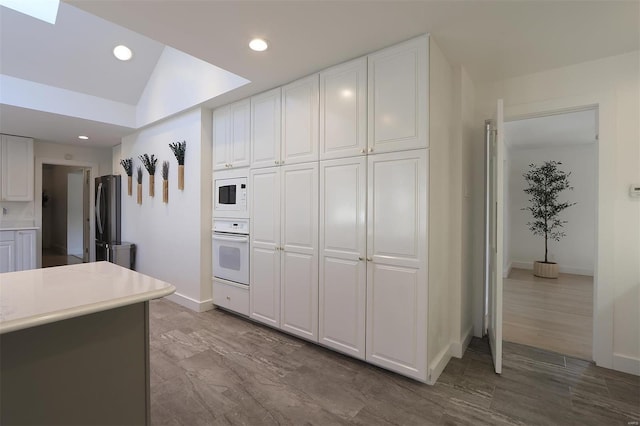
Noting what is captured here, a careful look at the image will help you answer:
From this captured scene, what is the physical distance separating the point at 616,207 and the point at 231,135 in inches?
139

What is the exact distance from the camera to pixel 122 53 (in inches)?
147

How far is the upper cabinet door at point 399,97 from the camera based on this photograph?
6.91ft

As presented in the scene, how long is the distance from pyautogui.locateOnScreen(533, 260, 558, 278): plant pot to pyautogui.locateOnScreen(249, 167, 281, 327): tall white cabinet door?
16.8 ft

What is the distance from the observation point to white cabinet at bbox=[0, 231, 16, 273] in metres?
4.56

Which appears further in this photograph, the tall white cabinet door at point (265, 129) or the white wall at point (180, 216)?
the white wall at point (180, 216)

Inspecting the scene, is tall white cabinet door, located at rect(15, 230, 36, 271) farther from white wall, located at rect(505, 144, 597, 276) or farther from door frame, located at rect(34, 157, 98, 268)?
white wall, located at rect(505, 144, 597, 276)

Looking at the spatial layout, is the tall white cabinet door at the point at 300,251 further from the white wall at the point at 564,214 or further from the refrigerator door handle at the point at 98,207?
the white wall at the point at 564,214

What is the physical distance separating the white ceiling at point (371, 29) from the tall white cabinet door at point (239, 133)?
1.48 ft

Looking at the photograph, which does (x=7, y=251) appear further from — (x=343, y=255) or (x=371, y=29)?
(x=371, y=29)

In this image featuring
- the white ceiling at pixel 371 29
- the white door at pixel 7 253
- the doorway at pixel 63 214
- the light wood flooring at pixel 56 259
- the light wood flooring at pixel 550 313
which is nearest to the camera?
the white ceiling at pixel 371 29

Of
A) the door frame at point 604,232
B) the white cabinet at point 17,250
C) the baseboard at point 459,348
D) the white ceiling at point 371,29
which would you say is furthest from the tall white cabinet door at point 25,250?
the door frame at point 604,232

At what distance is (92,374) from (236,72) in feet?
7.85

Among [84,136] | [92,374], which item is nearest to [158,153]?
[84,136]

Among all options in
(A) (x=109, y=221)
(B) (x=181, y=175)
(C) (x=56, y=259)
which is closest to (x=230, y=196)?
(B) (x=181, y=175)
